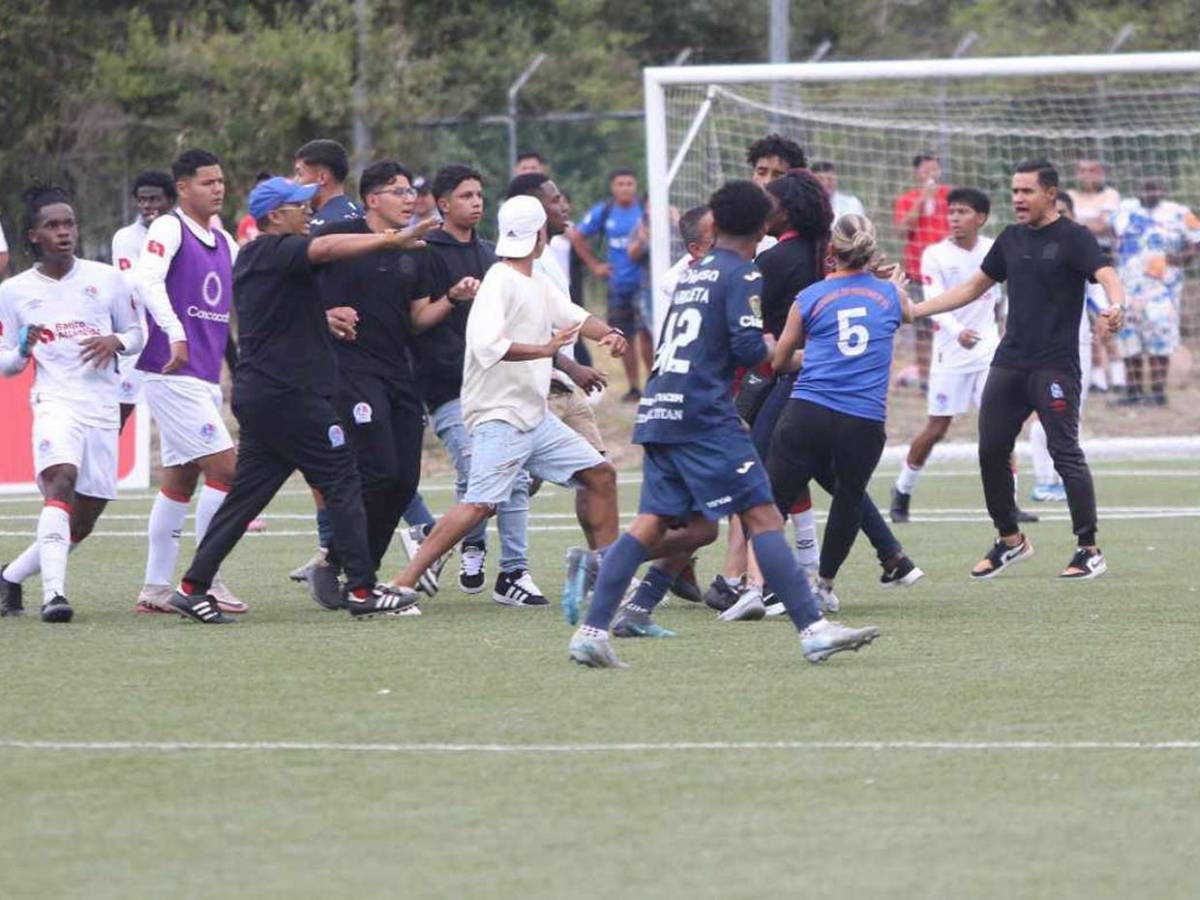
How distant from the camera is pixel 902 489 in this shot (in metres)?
15.8

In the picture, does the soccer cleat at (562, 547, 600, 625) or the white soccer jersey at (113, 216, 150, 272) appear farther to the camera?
the white soccer jersey at (113, 216, 150, 272)

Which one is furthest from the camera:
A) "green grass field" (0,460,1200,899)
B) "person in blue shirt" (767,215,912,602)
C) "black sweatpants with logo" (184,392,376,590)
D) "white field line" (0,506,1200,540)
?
"white field line" (0,506,1200,540)

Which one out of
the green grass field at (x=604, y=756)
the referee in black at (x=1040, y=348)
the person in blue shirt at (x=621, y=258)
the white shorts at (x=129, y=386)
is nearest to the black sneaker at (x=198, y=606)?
the green grass field at (x=604, y=756)

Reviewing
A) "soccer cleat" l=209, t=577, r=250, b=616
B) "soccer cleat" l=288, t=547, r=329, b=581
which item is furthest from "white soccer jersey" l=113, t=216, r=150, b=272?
"soccer cleat" l=209, t=577, r=250, b=616

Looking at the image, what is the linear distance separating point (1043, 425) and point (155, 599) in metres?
4.41

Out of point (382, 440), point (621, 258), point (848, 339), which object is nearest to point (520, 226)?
point (382, 440)

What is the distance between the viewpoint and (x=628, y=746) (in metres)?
7.46

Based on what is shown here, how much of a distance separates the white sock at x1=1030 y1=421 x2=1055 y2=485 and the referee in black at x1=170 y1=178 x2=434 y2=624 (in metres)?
7.55

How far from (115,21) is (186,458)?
16.9 m

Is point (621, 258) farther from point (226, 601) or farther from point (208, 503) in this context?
point (226, 601)

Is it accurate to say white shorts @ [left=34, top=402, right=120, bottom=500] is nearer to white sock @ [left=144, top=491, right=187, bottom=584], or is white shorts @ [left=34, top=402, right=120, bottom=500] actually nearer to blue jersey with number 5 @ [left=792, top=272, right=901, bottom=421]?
white sock @ [left=144, top=491, right=187, bottom=584]

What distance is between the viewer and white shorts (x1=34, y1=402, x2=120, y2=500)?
1073cm

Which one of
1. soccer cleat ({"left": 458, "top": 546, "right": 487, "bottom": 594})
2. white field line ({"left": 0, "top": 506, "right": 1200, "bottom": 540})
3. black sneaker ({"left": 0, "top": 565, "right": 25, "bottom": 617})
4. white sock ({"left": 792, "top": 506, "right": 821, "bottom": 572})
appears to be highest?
white sock ({"left": 792, "top": 506, "right": 821, "bottom": 572})

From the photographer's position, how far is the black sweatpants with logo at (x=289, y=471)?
415 inches
